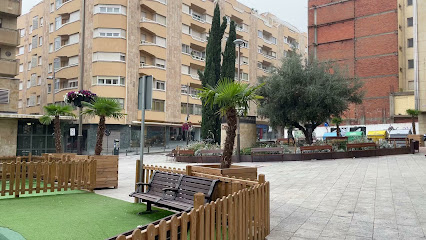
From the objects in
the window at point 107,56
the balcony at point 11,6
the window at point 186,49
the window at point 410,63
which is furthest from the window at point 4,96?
the window at point 410,63

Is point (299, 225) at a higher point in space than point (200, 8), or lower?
lower

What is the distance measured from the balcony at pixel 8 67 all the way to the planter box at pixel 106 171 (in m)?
21.8

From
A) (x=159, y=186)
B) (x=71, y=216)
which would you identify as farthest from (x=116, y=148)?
(x=159, y=186)

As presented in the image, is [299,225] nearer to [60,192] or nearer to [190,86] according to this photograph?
[60,192]

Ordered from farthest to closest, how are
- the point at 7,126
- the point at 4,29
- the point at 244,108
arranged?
the point at 4,29
the point at 7,126
the point at 244,108

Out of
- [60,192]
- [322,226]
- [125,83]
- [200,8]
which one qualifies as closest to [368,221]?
[322,226]

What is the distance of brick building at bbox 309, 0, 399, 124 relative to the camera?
4597cm

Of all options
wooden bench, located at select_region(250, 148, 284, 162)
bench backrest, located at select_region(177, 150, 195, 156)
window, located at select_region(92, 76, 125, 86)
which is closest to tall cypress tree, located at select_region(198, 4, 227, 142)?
bench backrest, located at select_region(177, 150, 195, 156)

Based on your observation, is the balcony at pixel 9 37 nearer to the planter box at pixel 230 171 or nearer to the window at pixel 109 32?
the window at pixel 109 32

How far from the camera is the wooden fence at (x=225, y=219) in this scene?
9.47ft

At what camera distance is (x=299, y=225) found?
19.2ft

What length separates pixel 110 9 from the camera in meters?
38.6

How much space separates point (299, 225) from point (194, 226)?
10.7ft

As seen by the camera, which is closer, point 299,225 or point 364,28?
point 299,225
